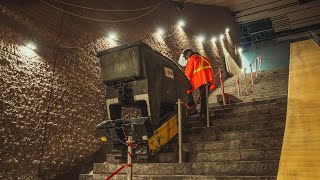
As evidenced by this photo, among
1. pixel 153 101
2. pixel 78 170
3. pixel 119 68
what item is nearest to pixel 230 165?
pixel 153 101

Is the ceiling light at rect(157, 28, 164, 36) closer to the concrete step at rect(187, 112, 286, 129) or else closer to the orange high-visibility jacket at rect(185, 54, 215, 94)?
Result: the orange high-visibility jacket at rect(185, 54, 215, 94)

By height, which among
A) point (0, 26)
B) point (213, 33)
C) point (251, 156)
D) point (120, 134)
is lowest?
point (251, 156)

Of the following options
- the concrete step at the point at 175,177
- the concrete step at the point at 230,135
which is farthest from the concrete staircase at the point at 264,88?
the concrete step at the point at 175,177

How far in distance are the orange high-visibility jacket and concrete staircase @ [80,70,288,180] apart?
0.90 meters

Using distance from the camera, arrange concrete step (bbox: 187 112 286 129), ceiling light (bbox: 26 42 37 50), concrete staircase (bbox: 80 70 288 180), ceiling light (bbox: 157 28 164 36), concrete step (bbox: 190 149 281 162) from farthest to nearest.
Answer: ceiling light (bbox: 157 28 164 36) → concrete step (bbox: 187 112 286 129) → ceiling light (bbox: 26 42 37 50) → concrete step (bbox: 190 149 281 162) → concrete staircase (bbox: 80 70 288 180)

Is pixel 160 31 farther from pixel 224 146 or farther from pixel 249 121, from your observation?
pixel 224 146

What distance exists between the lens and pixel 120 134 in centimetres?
405

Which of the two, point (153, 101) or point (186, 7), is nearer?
point (153, 101)

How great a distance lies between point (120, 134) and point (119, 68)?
40.5 inches

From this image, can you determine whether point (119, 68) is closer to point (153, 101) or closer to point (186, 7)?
point (153, 101)

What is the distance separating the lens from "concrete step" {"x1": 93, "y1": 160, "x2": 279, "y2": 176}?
3.23 metres

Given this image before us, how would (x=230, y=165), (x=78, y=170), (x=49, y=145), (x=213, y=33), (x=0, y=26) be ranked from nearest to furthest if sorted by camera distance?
(x=230, y=165) → (x=0, y=26) → (x=49, y=145) → (x=78, y=170) → (x=213, y=33)

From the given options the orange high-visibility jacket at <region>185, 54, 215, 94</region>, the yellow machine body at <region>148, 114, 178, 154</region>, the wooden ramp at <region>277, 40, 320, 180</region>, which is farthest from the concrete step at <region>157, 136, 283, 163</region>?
the orange high-visibility jacket at <region>185, 54, 215, 94</region>

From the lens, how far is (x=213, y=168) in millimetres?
3539
